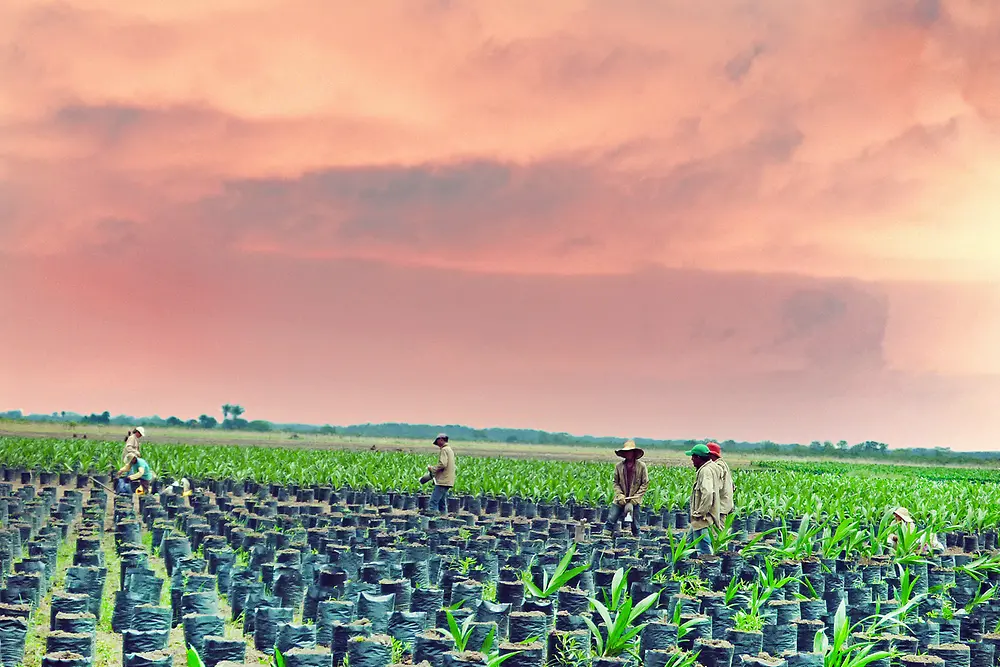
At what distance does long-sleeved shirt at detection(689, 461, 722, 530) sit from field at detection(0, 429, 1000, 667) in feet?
0.63

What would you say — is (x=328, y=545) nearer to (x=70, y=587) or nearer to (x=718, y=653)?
(x=70, y=587)

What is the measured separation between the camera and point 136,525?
47.7 ft

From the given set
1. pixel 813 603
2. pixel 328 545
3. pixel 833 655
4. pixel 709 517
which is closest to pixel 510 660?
pixel 833 655

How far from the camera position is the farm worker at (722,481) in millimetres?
12406

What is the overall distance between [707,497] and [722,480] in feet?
1.94

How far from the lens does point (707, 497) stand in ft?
39.9

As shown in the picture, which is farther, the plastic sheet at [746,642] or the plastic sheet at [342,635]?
the plastic sheet at [746,642]

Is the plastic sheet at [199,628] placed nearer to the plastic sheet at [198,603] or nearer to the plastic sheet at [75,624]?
the plastic sheet at [198,603]

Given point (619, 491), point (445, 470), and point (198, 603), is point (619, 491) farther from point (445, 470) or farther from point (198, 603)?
point (198, 603)

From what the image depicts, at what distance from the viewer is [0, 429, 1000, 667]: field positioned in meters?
7.79

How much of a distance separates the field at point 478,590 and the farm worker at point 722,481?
0.25 metres

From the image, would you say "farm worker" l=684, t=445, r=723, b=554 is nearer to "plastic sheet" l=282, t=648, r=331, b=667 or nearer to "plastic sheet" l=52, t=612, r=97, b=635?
"plastic sheet" l=282, t=648, r=331, b=667

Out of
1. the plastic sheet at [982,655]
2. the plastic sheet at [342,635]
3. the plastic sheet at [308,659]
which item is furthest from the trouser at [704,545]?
the plastic sheet at [308,659]

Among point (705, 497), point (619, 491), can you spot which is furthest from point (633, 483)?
point (705, 497)
